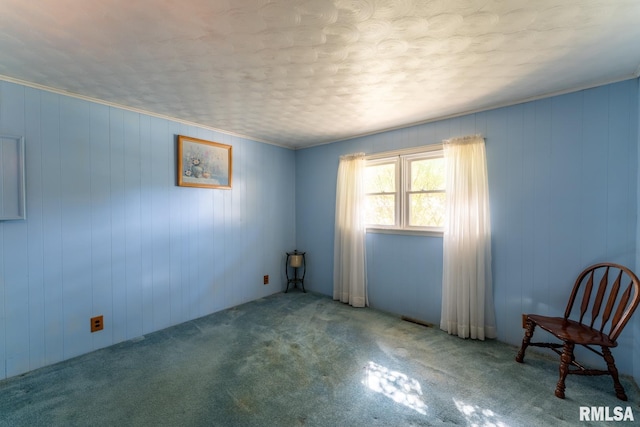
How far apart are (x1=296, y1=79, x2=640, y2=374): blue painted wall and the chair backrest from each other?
0.33ft

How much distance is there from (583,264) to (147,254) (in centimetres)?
409

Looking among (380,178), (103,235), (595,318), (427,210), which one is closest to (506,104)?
(427,210)

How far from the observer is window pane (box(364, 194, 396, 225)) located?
11.3ft

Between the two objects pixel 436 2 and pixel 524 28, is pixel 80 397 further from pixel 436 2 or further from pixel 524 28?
pixel 524 28

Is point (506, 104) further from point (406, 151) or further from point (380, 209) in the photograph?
point (380, 209)

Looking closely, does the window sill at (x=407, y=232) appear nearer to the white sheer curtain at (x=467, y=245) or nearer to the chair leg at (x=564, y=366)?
the white sheer curtain at (x=467, y=245)

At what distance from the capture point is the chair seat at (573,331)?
1.77m

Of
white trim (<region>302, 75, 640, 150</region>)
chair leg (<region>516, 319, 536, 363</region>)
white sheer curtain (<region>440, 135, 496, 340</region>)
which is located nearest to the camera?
white trim (<region>302, 75, 640, 150</region>)

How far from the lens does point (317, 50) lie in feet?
5.42

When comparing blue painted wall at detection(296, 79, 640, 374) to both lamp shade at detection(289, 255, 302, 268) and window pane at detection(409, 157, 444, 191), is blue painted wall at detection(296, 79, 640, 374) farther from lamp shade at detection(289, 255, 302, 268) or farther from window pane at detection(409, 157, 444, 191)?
lamp shade at detection(289, 255, 302, 268)

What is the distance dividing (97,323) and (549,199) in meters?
4.29

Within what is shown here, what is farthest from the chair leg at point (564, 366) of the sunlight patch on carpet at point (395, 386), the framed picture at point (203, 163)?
the framed picture at point (203, 163)

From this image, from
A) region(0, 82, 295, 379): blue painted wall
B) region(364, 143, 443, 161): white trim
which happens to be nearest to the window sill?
region(364, 143, 443, 161): white trim

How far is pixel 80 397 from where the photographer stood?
182 centimetres
